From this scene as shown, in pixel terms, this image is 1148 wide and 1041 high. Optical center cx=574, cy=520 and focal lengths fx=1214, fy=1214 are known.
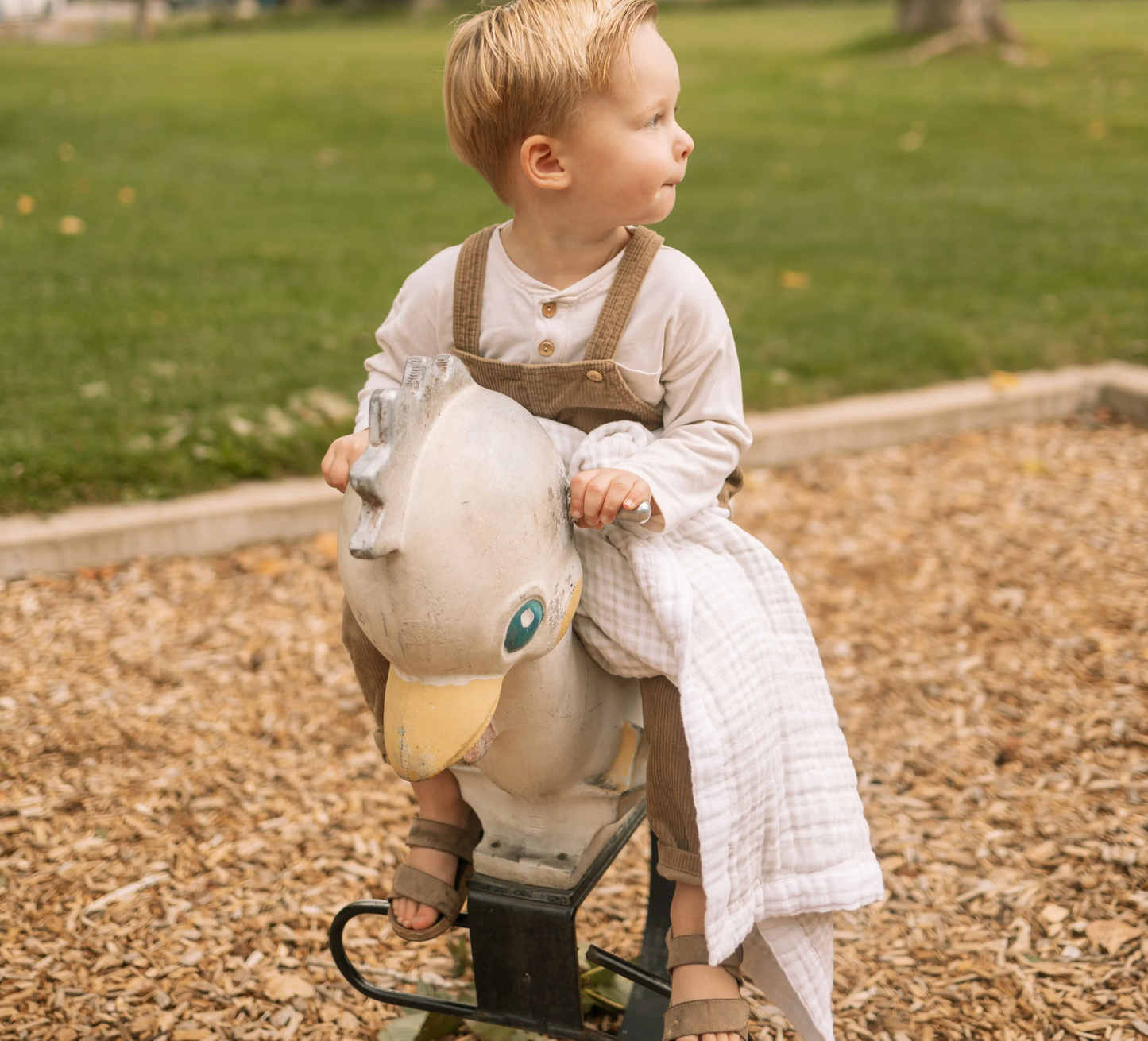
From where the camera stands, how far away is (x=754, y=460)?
14.7ft

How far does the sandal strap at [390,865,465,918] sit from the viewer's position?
78.4 inches

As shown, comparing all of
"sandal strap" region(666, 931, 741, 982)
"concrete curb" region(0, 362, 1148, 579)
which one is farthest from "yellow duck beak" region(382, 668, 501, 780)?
"concrete curb" region(0, 362, 1148, 579)

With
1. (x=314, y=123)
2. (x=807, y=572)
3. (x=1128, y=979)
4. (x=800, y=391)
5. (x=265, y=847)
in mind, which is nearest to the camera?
(x=1128, y=979)

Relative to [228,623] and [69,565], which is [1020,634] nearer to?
[228,623]

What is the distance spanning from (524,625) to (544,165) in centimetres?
64

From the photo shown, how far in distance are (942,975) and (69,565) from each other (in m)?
2.66

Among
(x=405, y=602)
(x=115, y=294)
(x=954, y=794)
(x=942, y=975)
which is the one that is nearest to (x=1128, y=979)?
(x=942, y=975)

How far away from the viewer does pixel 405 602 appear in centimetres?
140

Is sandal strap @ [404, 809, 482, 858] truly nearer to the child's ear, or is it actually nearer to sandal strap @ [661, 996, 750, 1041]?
sandal strap @ [661, 996, 750, 1041]

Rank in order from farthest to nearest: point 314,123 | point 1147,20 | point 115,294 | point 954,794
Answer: point 1147,20
point 314,123
point 115,294
point 954,794

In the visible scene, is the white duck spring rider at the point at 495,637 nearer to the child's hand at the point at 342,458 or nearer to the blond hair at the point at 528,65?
the child's hand at the point at 342,458

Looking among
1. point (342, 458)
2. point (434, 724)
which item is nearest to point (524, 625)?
point (434, 724)

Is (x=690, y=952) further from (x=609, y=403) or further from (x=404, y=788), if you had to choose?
(x=404, y=788)

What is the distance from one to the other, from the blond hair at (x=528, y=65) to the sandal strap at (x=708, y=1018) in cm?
122
